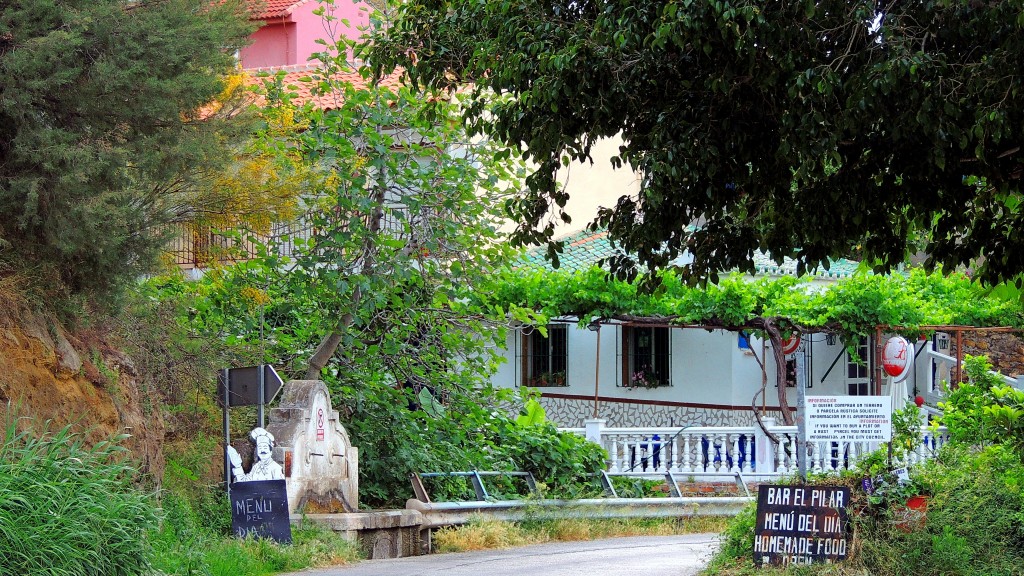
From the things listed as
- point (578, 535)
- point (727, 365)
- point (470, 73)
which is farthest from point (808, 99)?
point (727, 365)

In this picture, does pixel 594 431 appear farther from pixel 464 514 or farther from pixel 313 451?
pixel 313 451

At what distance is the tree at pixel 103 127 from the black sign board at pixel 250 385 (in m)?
1.93

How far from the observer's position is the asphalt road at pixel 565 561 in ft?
39.0

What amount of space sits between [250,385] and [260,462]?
97cm

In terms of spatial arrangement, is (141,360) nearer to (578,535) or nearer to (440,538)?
(440,538)

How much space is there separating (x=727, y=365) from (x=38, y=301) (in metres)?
17.7

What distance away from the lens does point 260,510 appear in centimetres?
1205

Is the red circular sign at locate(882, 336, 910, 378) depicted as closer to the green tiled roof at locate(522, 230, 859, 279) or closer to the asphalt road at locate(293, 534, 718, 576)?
the green tiled roof at locate(522, 230, 859, 279)

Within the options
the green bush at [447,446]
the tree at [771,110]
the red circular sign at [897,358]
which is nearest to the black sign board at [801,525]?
the tree at [771,110]

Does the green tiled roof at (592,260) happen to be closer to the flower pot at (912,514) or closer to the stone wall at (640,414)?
the stone wall at (640,414)

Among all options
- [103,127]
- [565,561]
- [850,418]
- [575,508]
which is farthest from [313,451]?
[850,418]

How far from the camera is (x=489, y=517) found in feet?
49.8

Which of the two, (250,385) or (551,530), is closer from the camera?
(250,385)

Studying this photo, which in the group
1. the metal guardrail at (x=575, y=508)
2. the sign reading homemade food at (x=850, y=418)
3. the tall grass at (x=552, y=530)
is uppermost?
the sign reading homemade food at (x=850, y=418)
